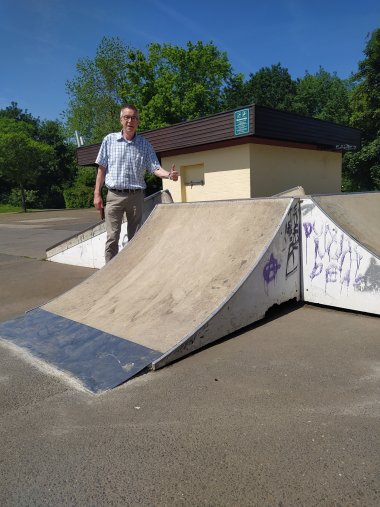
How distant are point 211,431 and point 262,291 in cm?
192

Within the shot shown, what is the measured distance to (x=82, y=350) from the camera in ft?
10.8

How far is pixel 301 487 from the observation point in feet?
5.66

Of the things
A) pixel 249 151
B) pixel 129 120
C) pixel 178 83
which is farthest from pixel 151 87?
pixel 129 120

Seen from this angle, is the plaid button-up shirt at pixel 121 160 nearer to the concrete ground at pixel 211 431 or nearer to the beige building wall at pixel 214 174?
the concrete ground at pixel 211 431

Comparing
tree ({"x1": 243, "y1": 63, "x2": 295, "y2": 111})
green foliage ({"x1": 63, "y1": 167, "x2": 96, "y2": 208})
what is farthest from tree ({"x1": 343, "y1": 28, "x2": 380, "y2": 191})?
green foliage ({"x1": 63, "y1": 167, "x2": 96, "y2": 208})

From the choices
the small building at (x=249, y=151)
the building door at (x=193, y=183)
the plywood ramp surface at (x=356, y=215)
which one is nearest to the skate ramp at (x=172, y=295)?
the plywood ramp surface at (x=356, y=215)

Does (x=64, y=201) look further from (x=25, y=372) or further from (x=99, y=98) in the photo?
(x=25, y=372)

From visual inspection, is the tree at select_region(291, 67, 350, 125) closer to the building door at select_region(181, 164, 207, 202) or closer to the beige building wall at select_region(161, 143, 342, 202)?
the beige building wall at select_region(161, 143, 342, 202)

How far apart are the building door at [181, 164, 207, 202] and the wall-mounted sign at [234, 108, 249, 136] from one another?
3231 mm

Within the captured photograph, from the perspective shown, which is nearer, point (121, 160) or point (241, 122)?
point (121, 160)

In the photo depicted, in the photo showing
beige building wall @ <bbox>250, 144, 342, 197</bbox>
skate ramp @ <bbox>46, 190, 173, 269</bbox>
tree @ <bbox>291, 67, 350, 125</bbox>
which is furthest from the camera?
tree @ <bbox>291, 67, 350, 125</bbox>

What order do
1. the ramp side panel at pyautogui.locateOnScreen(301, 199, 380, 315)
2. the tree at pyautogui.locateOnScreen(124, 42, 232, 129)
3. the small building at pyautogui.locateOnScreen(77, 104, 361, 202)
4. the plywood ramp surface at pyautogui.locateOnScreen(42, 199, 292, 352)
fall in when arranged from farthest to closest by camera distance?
1. the tree at pyautogui.locateOnScreen(124, 42, 232, 129)
2. the small building at pyautogui.locateOnScreen(77, 104, 361, 202)
3. the ramp side panel at pyautogui.locateOnScreen(301, 199, 380, 315)
4. the plywood ramp surface at pyautogui.locateOnScreen(42, 199, 292, 352)

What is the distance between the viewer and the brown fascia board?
13.7 metres

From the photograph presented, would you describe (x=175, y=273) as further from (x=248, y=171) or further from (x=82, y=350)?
(x=248, y=171)
